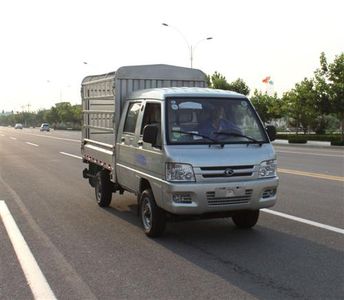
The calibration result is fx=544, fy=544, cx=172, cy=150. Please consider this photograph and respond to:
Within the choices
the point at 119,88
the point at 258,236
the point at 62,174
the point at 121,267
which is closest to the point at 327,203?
the point at 258,236

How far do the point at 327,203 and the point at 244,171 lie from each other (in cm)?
376

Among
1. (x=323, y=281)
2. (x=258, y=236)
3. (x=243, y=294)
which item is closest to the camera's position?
(x=243, y=294)

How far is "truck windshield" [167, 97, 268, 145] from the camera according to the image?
7.25m

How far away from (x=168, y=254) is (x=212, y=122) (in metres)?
1.97

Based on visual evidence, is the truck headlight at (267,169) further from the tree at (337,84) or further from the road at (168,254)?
the tree at (337,84)

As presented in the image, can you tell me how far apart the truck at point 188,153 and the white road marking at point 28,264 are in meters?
1.71

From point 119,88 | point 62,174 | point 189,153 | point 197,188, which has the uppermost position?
point 119,88

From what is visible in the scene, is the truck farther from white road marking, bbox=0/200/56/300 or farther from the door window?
white road marking, bbox=0/200/56/300

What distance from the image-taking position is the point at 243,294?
511 centimetres

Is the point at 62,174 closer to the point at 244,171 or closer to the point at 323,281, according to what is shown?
the point at 244,171

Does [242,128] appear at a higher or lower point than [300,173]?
higher

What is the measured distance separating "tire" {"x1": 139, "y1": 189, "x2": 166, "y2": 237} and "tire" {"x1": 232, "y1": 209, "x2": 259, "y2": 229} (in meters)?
1.17

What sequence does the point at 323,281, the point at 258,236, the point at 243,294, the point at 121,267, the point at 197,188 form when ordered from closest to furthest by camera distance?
the point at 243,294, the point at 323,281, the point at 121,267, the point at 197,188, the point at 258,236

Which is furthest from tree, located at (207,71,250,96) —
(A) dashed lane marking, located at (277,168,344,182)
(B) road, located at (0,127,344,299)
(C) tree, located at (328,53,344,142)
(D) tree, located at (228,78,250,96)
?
(B) road, located at (0,127,344,299)
